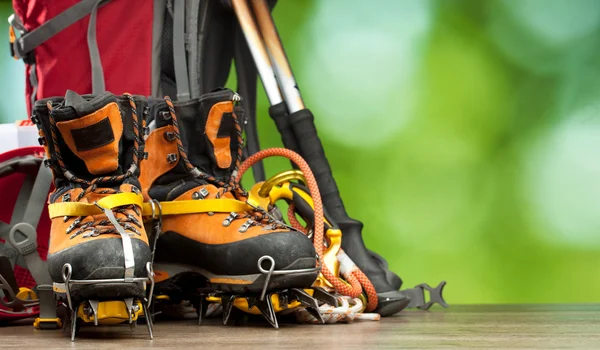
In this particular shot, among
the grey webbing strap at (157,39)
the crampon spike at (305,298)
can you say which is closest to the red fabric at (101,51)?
the grey webbing strap at (157,39)

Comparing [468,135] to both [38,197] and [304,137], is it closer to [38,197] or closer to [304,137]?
[304,137]

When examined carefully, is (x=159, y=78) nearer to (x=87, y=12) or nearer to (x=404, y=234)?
(x=87, y=12)

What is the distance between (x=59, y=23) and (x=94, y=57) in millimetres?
102

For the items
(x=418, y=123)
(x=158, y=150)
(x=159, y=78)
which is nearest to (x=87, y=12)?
(x=159, y=78)

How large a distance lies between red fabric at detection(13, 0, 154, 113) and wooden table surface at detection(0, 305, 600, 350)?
1.79 feet

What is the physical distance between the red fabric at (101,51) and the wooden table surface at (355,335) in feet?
1.79

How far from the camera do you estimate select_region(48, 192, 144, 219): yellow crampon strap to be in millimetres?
1134

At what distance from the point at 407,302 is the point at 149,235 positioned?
20.4 inches

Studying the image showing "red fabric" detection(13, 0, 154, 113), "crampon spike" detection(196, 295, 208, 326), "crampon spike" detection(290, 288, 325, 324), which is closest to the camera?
"crampon spike" detection(290, 288, 325, 324)

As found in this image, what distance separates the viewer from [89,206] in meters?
1.13

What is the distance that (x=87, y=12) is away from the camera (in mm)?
1698

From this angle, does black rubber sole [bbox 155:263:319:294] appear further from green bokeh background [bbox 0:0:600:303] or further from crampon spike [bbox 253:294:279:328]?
green bokeh background [bbox 0:0:600:303]

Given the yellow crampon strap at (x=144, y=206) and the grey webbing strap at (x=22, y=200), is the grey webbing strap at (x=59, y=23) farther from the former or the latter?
the yellow crampon strap at (x=144, y=206)

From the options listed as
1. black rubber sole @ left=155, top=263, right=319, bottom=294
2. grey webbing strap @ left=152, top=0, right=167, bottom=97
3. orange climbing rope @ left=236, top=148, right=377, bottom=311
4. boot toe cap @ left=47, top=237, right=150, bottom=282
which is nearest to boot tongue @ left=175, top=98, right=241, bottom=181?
orange climbing rope @ left=236, top=148, right=377, bottom=311
